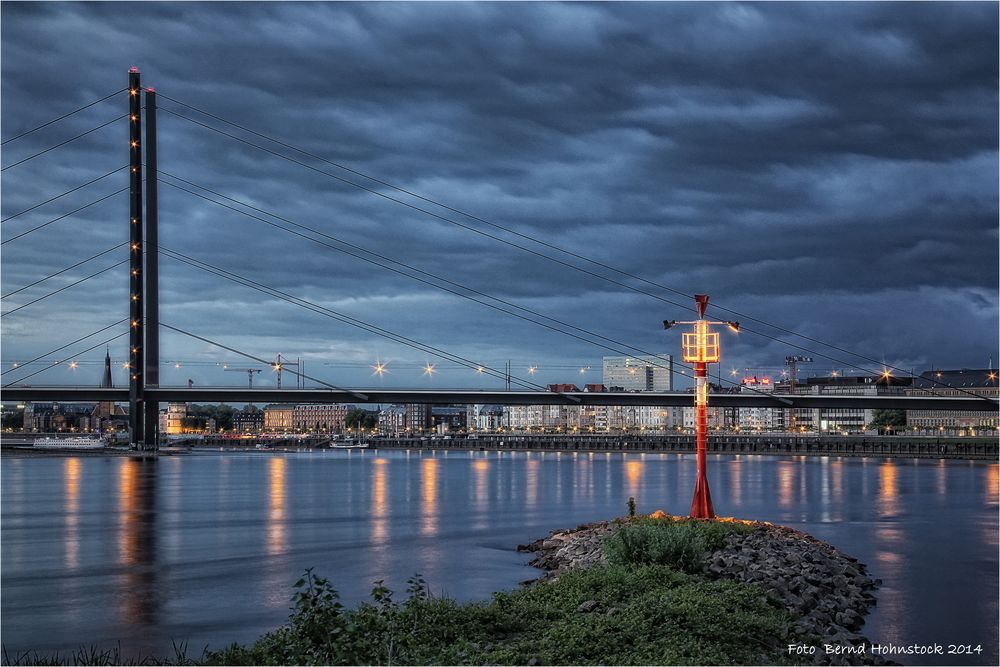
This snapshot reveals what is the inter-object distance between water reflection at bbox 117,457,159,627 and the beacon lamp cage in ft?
42.8

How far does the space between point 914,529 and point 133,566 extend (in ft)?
83.5

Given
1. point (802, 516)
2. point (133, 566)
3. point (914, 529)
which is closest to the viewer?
point (133, 566)

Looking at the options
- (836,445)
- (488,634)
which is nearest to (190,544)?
(488,634)

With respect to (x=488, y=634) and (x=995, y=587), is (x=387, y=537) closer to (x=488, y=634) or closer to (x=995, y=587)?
(x=995, y=587)

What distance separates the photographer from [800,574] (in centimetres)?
1880

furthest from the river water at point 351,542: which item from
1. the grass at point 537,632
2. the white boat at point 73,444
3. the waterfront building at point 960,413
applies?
the waterfront building at point 960,413

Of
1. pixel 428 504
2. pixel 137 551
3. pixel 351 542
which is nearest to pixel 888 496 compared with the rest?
pixel 428 504

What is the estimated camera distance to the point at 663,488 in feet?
198

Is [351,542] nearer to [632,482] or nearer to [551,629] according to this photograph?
[551,629]

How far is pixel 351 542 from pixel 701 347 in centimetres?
1300

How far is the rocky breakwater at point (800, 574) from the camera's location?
15242 millimetres

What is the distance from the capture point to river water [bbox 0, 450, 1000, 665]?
18.7m

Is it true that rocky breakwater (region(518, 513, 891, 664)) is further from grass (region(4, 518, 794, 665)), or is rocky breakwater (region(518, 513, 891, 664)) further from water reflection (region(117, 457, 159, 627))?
water reflection (region(117, 457, 159, 627))

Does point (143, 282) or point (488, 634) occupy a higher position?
point (143, 282)
